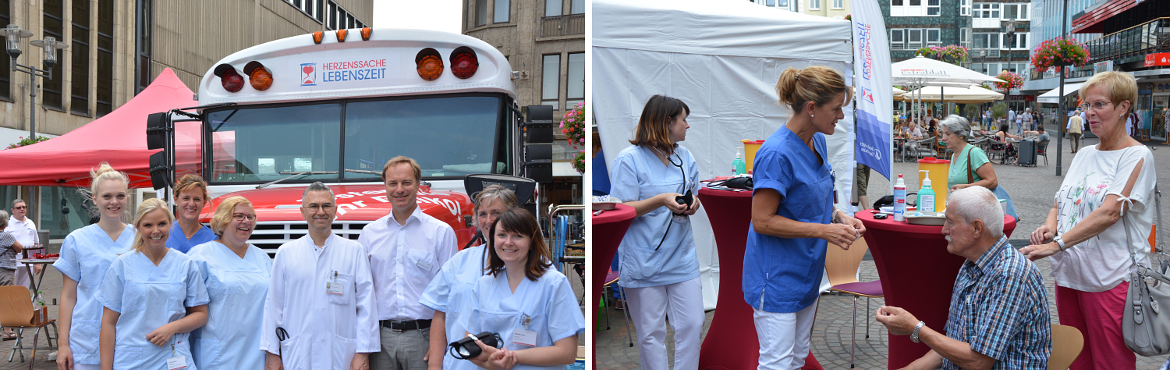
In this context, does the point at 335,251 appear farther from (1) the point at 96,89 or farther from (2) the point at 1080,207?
(1) the point at 96,89

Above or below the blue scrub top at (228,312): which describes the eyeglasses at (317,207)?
above

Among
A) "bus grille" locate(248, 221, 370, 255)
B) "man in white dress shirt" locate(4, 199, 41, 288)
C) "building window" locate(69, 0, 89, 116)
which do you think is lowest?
"man in white dress shirt" locate(4, 199, 41, 288)

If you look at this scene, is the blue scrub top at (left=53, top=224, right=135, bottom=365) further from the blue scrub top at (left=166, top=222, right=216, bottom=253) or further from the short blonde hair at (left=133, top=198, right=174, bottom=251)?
the short blonde hair at (left=133, top=198, right=174, bottom=251)

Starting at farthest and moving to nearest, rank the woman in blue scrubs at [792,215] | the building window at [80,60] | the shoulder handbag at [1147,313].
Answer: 1. the building window at [80,60]
2. the shoulder handbag at [1147,313]
3. the woman in blue scrubs at [792,215]

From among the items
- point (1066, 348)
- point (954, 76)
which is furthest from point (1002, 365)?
point (954, 76)

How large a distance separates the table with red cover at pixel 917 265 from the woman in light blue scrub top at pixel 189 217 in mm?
3690

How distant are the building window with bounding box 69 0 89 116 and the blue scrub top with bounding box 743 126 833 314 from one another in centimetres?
2666

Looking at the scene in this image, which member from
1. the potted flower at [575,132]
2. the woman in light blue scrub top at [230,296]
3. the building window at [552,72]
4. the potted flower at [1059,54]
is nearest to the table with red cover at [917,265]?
the woman in light blue scrub top at [230,296]

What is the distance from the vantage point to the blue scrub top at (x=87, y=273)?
4.46 meters

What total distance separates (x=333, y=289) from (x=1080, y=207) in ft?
11.6

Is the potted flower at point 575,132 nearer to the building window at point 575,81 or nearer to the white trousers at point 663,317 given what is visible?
the building window at point 575,81

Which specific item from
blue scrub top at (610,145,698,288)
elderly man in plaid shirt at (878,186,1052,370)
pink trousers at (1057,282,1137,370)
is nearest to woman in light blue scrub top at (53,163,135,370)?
blue scrub top at (610,145,698,288)

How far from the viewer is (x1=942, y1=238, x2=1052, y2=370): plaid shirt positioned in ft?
9.94

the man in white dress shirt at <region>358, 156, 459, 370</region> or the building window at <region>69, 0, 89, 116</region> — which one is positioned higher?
the building window at <region>69, 0, 89, 116</region>
